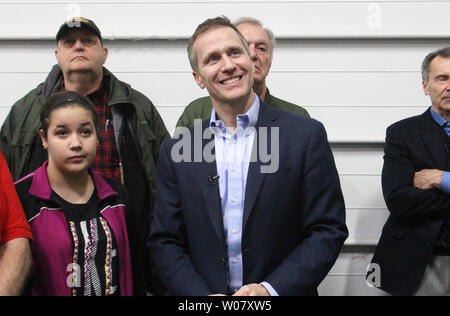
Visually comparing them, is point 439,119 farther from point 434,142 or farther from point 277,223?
point 277,223

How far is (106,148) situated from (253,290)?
1263mm

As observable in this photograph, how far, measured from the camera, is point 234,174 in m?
1.98

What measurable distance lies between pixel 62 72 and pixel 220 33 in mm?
1224

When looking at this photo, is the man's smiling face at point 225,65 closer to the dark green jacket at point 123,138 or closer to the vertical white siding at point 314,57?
the dark green jacket at point 123,138

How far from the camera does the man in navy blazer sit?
76.4 inches

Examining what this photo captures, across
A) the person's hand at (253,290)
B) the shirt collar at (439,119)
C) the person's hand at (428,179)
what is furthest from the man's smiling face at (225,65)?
the shirt collar at (439,119)

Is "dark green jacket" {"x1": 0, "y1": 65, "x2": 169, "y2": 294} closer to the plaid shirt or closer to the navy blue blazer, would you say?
the plaid shirt

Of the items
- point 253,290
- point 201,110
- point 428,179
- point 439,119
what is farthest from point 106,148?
point 439,119

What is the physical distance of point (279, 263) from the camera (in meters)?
2.00

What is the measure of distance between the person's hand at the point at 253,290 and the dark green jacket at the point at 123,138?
0.97m

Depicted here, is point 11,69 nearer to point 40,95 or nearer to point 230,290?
point 40,95

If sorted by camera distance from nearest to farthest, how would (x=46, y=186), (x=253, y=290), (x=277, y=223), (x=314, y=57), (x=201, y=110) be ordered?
(x=253, y=290), (x=277, y=223), (x=46, y=186), (x=201, y=110), (x=314, y=57)


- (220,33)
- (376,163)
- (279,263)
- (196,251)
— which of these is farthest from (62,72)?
(376,163)

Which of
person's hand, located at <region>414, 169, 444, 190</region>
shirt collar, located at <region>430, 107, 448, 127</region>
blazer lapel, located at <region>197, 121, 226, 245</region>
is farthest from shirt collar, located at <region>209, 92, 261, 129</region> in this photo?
shirt collar, located at <region>430, 107, 448, 127</region>
